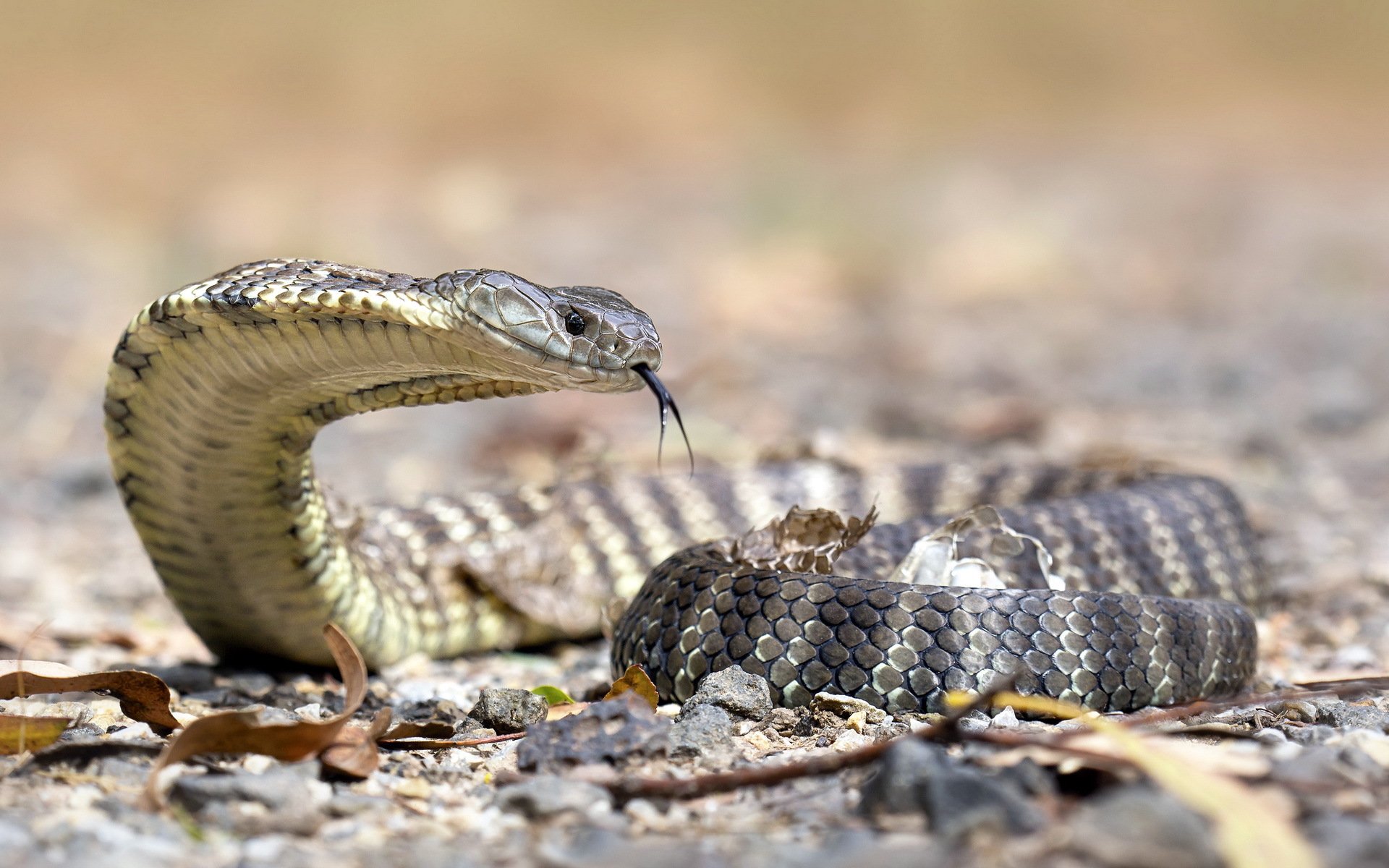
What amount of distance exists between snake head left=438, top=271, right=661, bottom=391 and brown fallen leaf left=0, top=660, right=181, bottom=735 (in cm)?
112

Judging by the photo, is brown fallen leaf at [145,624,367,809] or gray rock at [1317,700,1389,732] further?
gray rock at [1317,700,1389,732]

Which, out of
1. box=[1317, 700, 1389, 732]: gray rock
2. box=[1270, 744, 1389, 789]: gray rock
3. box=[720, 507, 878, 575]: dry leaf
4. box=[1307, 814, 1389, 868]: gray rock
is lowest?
box=[1307, 814, 1389, 868]: gray rock

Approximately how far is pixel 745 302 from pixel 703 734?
30.4 ft

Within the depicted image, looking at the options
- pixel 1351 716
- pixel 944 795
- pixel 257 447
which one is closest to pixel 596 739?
pixel 944 795

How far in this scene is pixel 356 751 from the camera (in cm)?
284

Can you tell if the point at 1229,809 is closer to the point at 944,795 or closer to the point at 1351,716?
the point at 944,795

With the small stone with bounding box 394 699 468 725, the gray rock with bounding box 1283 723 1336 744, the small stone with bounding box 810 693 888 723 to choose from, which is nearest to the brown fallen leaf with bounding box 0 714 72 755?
the small stone with bounding box 394 699 468 725

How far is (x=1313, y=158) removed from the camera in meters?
20.5

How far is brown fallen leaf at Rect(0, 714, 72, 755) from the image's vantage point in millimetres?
2828

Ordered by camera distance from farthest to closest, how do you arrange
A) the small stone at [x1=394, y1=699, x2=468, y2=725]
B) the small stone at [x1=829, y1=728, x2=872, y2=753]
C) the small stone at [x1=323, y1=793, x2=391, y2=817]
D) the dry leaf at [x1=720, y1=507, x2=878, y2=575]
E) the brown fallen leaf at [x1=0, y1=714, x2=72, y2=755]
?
the dry leaf at [x1=720, y1=507, x2=878, y2=575] → the small stone at [x1=394, y1=699, x2=468, y2=725] → the small stone at [x1=829, y1=728, x2=872, y2=753] → the brown fallen leaf at [x1=0, y1=714, x2=72, y2=755] → the small stone at [x1=323, y1=793, x2=391, y2=817]

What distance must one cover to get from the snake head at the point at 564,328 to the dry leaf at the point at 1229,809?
1397 millimetres

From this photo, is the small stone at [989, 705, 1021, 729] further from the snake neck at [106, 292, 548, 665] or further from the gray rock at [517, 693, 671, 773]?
the snake neck at [106, 292, 548, 665]

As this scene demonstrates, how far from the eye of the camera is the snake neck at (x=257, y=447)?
10.9ft

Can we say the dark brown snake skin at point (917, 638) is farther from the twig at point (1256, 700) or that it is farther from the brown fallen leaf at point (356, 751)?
the brown fallen leaf at point (356, 751)
